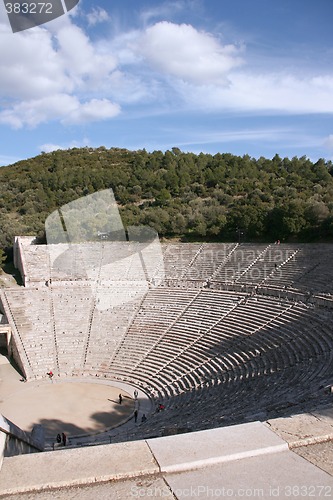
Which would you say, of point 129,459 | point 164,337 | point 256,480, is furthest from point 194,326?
point 256,480

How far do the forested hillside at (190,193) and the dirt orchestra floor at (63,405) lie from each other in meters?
17.0

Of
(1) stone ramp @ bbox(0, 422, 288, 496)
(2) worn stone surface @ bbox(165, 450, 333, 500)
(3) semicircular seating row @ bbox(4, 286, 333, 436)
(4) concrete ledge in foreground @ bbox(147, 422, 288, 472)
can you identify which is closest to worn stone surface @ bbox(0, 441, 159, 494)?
(1) stone ramp @ bbox(0, 422, 288, 496)

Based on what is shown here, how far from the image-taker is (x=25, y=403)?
48.9 ft

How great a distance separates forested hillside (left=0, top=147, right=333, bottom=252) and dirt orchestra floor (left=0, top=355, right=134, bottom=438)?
16961 mm

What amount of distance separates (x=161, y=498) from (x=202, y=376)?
13.6 meters

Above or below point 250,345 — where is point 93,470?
above

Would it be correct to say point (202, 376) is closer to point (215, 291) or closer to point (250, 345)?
point (250, 345)

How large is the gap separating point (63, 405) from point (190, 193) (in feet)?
92.5

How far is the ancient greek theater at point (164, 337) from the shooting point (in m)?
12.4

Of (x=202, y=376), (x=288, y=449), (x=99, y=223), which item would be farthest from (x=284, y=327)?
(x=99, y=223)

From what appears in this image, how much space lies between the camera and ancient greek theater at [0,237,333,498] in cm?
1235

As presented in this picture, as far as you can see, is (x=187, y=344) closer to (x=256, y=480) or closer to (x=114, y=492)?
(x=256, y=480)

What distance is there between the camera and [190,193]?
39906mm

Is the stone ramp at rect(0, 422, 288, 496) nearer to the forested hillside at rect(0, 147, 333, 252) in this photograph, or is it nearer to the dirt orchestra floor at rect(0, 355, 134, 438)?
the dirt orchestra floor at rect(0, 355, 134, 438)
